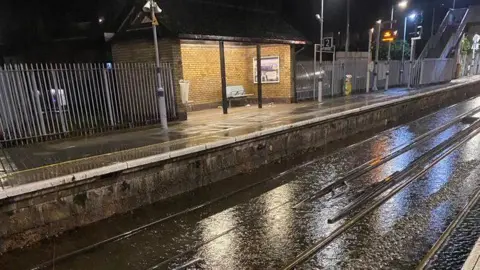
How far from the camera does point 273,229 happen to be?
5289 millimetres

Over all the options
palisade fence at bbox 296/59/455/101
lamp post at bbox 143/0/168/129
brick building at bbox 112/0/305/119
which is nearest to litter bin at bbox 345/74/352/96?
palisade fence at bbox 296/59/455/101

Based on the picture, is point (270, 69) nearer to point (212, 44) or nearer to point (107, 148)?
point (212, 44)

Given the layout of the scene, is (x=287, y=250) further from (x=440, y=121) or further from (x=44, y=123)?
(x=440, y=121)

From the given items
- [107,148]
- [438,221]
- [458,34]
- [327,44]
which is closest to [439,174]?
[438,221]

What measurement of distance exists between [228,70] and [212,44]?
226cm

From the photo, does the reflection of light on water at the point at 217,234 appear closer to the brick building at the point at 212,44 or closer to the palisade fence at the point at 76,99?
the palisade fence at the point at 76,99

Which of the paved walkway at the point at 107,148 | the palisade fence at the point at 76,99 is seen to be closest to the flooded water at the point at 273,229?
the paved walkway at the point at 107,148

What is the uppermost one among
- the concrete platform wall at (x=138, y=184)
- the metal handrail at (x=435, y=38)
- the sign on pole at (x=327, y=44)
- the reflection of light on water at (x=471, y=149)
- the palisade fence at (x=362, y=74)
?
the metal handrail at (x=435, y=38)

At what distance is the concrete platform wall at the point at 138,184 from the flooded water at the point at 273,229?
0.72ft

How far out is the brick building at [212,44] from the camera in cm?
1177

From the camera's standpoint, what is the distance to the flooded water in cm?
447

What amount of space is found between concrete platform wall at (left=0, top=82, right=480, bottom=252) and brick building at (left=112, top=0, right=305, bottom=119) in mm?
4332

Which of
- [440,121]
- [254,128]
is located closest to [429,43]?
[440,121]

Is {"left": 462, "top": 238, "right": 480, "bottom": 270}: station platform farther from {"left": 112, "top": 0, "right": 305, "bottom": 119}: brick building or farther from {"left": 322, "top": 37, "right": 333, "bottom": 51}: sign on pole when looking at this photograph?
{"left": 322, "top": 37, "right": 333, "bottom": 51}: sign on pole
